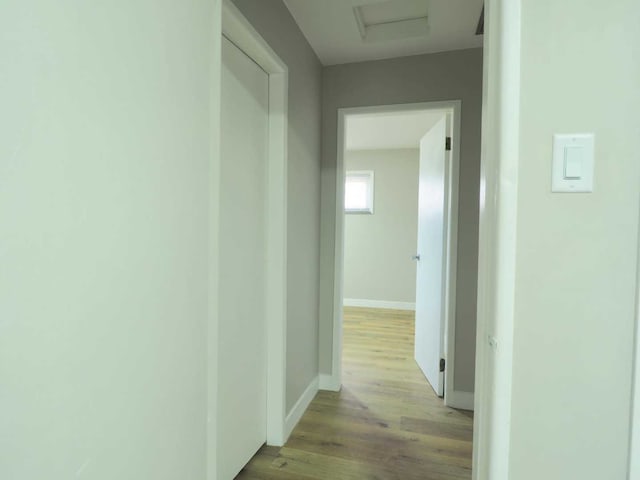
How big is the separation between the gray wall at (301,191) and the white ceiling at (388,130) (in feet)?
3.53

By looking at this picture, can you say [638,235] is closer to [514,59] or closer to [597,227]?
[597,227]

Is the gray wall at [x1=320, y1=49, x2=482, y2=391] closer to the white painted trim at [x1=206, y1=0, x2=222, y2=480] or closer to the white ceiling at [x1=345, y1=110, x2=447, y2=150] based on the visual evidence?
the white ceiling at [x1=345, y1=110, x2=447, y2=150]

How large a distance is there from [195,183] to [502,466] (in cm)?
95

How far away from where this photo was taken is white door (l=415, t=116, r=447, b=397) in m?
2.49

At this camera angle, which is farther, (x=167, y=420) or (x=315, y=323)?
(x=315, y=323)

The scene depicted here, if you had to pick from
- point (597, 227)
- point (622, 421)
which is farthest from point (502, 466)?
point (597, 227)

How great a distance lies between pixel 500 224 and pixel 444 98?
196 cm

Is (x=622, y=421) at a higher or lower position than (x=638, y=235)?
lower

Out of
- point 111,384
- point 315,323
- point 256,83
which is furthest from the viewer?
point 315,323

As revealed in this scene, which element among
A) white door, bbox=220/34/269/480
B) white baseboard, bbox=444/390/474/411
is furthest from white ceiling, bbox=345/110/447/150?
white baseboard, bbox=444/390/474/411

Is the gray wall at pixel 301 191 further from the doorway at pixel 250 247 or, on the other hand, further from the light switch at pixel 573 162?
the light switch at pixel 573 162

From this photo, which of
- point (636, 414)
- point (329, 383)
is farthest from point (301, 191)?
point (636, 414)

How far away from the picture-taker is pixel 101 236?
21.8 inches

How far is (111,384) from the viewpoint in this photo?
577 mm
